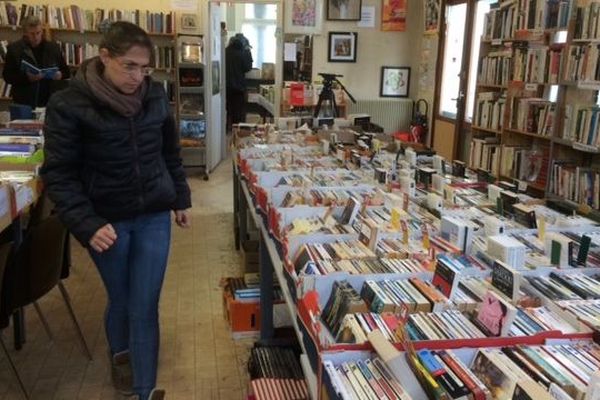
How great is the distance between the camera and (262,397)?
2021 millimetres

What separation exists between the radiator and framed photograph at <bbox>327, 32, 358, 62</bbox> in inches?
23.7

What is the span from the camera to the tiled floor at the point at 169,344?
257 centimetres

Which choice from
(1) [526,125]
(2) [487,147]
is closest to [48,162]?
(1) [526,125]

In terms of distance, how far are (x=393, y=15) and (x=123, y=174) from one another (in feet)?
19.6

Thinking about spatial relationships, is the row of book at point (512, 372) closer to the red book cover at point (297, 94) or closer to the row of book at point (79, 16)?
the red book cover at point (297, 94)

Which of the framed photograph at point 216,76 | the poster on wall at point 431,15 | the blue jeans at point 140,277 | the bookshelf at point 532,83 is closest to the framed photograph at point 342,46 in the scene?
the poster on wall at point 431,15

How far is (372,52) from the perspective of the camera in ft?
24.4

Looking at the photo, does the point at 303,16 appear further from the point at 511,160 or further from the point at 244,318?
the point at 244,318

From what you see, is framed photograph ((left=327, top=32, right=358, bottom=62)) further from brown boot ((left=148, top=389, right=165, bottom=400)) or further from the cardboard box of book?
brown boot ((left=148, top=389, right=165, bottom=400))

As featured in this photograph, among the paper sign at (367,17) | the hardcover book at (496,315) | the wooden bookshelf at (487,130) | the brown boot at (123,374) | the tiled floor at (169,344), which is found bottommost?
the tiled floor at (169,344)

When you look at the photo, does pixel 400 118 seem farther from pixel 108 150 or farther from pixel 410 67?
pixel 108 150

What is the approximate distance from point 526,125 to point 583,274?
3571 mm

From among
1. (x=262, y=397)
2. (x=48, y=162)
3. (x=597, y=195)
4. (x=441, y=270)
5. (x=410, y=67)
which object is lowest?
(x=262, y=397)

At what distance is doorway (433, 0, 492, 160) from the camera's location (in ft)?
20.5
